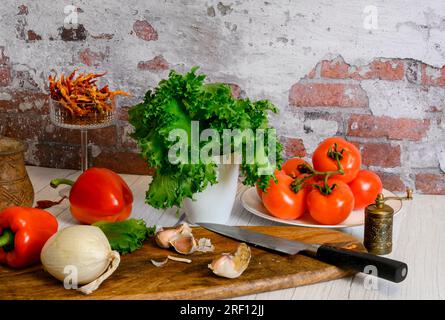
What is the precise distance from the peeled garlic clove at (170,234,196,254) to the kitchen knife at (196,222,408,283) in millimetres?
98

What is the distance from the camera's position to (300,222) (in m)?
1.60

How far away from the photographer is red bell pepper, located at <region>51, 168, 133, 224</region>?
1592 millimetres

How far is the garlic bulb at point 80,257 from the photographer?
4.09 ft

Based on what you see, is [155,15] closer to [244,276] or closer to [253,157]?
[253,157]

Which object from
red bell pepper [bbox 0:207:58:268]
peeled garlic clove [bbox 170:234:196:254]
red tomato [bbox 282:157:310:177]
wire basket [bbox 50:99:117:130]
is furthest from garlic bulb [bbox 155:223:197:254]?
wire basket [bbox 50:99:117:130]

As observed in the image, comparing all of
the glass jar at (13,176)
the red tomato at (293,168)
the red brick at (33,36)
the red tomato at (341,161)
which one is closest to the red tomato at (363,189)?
the red tomato at (341,161)

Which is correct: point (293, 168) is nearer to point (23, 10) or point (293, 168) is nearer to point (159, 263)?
point (159, 263)

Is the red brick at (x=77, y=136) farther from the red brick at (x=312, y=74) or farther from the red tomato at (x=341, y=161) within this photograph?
the red tomato at (x=341, y=161)

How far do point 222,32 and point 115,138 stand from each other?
0.44 metres

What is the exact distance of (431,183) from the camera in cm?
191

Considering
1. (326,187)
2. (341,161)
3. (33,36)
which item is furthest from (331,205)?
(33,36)

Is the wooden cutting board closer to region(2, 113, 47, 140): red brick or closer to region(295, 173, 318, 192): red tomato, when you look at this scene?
region(295, 173, 318, 192): red tomato

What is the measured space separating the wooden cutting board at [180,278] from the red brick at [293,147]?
0.56m

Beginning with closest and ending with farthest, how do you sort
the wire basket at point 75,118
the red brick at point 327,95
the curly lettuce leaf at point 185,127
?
1. the curly lettuce leaf at point 185,127
2. the wire basket at point 75,118
3. the red brick at point 327,95
